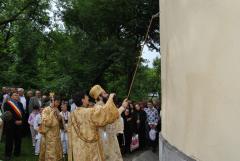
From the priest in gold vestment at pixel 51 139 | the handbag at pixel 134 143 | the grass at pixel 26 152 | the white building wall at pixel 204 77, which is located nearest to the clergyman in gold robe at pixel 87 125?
the white building wall at pixel 204 77

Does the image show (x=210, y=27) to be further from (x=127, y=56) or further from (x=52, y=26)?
(x=52, y=26)

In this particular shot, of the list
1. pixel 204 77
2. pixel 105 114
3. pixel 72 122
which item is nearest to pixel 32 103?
pixel 72 122

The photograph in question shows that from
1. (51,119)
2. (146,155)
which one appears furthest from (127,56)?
(51,119)

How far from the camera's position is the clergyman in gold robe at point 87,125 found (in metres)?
8.38

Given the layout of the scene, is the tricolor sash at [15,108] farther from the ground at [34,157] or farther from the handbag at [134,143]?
the handbag at [134,143]

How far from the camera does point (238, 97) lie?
6.34 metres

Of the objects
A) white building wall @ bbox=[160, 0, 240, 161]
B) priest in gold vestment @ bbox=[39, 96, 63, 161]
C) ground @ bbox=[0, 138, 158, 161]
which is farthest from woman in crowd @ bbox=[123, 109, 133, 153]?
white building wall @ bbox=[160, 0, 240, 161]

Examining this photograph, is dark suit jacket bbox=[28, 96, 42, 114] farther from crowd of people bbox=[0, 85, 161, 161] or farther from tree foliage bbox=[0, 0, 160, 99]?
tree foliage bbox=[0, 0, 160, 99]

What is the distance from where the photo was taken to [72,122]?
8.80m

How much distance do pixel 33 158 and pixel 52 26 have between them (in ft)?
55.0

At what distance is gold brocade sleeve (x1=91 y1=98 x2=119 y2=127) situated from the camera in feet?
27.3

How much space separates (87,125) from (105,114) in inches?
17.4

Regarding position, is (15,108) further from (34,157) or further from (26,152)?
(26,152)

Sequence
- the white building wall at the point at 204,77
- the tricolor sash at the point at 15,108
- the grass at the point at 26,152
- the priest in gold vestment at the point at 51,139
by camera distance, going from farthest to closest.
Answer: the grass at the point at 26,152 < the tricolor sash at the point at 15,108 < the priest in gold vestment at the point at 51,139 < the white building wall at the point at 204,77
